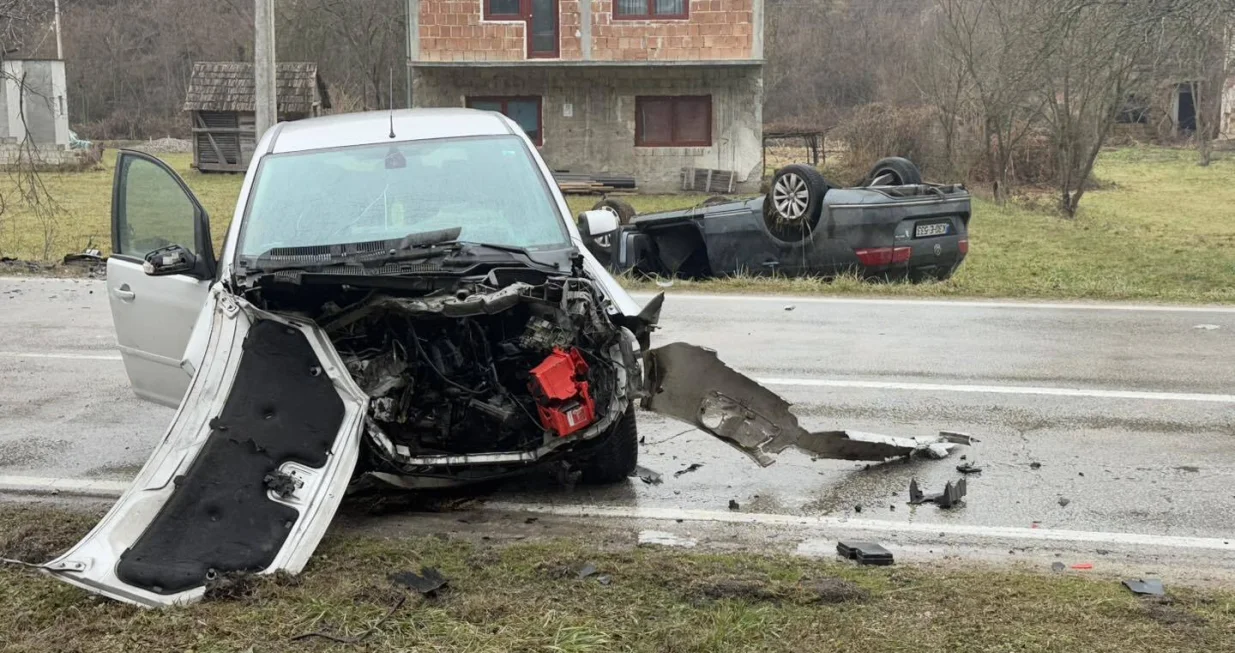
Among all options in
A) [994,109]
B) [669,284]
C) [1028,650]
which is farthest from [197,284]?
[994,109]

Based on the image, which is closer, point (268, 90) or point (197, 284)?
point (197, 284)

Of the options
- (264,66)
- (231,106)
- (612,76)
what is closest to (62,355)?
(264,66)

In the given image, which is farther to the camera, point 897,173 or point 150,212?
point 897,173

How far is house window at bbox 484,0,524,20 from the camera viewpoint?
30.8 metres

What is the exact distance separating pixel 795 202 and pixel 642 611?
29.7 ft

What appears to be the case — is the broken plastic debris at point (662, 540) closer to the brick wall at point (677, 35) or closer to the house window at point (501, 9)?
the brick wall at point (677, 35)

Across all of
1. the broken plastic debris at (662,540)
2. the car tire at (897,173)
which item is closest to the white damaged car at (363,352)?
the broken plastic debris at (662,540)

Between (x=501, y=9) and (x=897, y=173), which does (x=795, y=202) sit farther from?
(x=501, y=9)

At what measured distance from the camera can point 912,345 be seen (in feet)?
32.6

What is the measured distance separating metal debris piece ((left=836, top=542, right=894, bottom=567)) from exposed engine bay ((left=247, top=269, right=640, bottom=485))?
1136mm

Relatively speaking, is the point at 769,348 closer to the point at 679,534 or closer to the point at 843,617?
the point at 679,534

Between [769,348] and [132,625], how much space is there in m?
6.50

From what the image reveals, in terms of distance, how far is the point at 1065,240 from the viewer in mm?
20875

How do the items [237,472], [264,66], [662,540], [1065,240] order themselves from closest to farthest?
[237,472], [662,540], [264,66], [1065,240]
